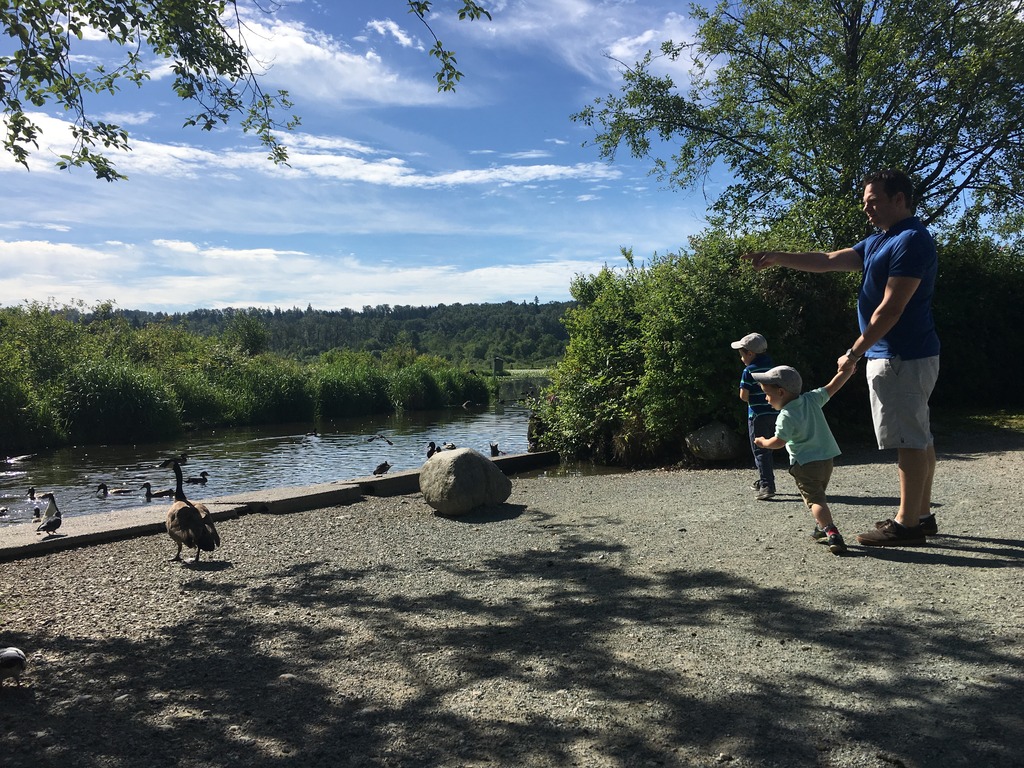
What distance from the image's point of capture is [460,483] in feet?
25.4

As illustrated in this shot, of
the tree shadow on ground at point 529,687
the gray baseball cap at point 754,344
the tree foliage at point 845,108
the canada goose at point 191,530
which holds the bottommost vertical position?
the tree shadow on ground at point 529,687

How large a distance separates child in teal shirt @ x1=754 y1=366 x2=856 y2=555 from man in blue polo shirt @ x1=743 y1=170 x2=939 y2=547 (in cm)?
37

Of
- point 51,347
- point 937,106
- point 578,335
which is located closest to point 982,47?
point 937,106

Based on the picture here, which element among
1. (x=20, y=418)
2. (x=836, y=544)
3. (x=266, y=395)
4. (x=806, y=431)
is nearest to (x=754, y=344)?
(x=806, y=431)

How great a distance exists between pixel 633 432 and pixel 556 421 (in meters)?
2.03

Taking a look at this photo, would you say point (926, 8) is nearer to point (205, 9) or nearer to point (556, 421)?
point (556, 421)

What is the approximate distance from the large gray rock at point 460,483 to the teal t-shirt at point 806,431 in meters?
3.50

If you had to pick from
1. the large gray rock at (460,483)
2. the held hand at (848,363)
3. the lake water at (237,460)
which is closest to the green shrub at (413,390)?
the lake water at (237,460)

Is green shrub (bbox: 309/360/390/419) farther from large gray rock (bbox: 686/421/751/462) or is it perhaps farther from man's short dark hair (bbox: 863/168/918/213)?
man's short dark hair (bbox: 863/168/918/213)

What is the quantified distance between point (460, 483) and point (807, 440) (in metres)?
3.71

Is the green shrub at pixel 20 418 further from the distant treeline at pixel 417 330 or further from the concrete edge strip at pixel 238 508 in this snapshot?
the distant treeline at pixel 417 330

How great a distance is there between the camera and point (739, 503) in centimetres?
741

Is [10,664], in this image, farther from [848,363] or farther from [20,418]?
[20,418]

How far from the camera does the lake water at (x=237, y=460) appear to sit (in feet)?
42.0
